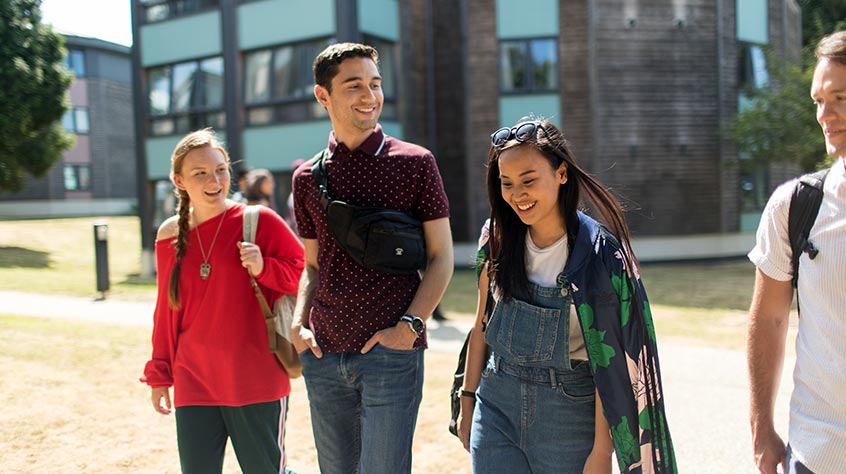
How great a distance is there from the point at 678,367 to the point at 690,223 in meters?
14.1

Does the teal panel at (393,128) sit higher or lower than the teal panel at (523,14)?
lower

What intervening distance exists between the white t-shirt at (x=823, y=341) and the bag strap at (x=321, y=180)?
173cm

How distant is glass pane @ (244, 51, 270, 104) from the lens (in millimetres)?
19391

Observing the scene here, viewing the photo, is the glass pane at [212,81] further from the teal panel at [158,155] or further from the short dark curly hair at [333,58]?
the short dark curly hair at [333,58]

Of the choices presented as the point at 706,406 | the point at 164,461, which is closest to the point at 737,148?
the point at 706,406

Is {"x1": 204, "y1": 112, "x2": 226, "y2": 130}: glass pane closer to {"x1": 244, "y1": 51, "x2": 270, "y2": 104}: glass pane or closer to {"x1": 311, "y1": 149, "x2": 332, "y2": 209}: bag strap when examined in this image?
{"x1": 244, "y1": 51, "x2": 270, "y2": 104}: glass pane

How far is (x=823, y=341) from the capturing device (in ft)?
6.57

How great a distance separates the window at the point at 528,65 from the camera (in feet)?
65.5

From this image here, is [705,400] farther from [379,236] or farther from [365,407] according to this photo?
[379,236]

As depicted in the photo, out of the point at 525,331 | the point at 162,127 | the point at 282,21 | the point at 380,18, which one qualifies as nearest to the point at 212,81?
the point at 162,127

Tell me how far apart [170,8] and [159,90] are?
98.5 inches

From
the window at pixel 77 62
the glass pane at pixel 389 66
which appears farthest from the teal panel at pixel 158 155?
the window at pixel 77 62

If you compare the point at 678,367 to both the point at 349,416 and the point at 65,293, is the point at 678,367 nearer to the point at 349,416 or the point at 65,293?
the point at 349,416

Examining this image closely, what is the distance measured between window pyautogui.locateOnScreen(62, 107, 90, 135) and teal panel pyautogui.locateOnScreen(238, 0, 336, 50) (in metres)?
28.2
